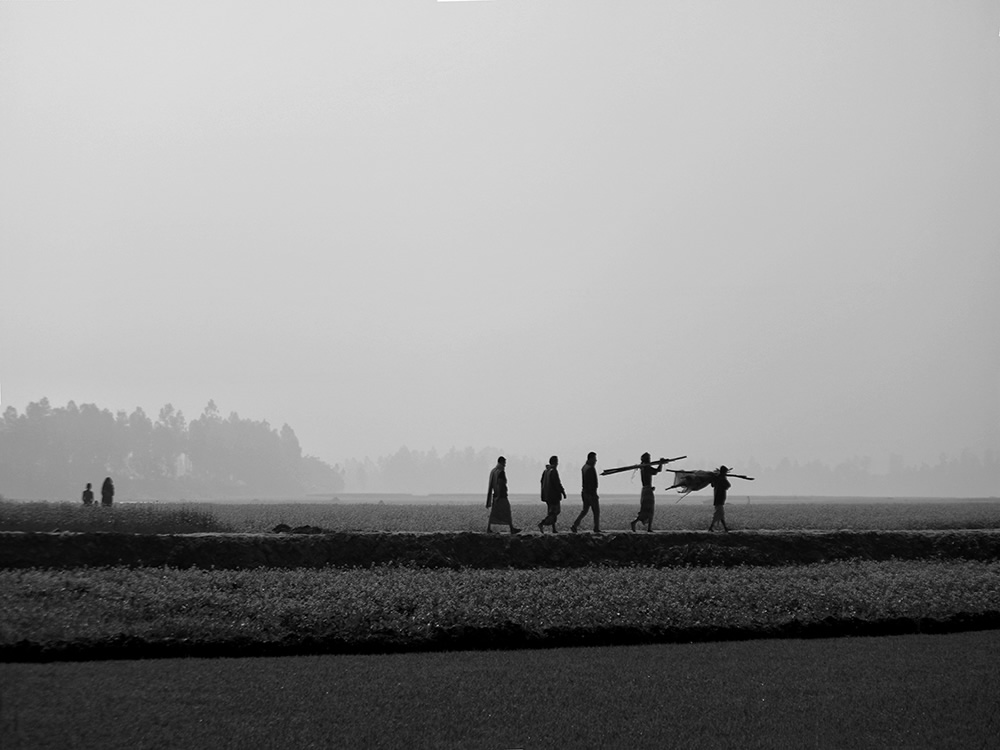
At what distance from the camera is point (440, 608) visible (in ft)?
57.9

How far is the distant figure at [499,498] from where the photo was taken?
82.4ft

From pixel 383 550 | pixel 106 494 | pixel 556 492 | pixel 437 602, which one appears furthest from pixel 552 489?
pixel 106 494

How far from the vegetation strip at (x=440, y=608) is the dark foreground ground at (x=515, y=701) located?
0.92 meters

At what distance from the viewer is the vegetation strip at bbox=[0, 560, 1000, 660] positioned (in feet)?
52.0

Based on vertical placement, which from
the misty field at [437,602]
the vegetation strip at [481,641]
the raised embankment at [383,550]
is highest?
the raised embankment at [383,550]

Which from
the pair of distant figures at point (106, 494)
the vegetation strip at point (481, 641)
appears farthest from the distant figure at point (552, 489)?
the pair of distant figures at point (106, 494)

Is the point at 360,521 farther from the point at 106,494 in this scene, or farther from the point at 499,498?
the point at 499,498

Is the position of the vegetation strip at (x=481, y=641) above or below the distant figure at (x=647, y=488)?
below

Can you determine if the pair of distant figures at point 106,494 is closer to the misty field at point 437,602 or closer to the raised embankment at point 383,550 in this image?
the raised embankment at point 383,550

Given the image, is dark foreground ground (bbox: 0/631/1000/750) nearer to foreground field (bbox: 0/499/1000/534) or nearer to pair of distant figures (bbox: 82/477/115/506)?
foreground field (bbox: 0/499/1000/534)

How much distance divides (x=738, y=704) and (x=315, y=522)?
30222 millimetres

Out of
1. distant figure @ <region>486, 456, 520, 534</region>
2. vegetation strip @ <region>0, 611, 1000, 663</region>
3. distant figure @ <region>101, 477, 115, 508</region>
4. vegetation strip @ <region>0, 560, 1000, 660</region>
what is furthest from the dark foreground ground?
distant figure @ <region>101, 477, 115, 508</region>

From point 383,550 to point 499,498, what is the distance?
3.71 m

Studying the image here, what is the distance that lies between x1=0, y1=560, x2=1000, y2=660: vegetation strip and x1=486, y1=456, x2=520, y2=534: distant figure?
3.46 meters
